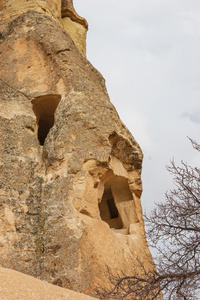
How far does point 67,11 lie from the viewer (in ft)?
48.1

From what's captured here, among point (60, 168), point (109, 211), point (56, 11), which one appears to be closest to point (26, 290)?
point (60, 168)

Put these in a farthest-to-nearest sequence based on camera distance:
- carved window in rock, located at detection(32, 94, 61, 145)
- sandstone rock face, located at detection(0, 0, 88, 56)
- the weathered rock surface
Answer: sandstone rock face, located at detection(0, 0, 88, 56) → carved window in rock, located at detection(32, 94, 61, 145) → the weathered rock surface

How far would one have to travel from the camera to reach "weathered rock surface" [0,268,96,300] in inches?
157

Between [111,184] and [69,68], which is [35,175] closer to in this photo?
[111,184]

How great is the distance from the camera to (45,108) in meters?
9.84

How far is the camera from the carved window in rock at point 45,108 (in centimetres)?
940

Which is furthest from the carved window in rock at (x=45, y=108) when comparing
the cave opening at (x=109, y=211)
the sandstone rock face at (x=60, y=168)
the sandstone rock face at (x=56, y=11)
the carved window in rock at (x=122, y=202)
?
the sandstone rock face at (x=56, y=11)

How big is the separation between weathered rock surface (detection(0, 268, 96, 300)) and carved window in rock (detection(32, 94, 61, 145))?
547 cm

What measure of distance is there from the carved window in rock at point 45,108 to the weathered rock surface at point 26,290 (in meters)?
5.47

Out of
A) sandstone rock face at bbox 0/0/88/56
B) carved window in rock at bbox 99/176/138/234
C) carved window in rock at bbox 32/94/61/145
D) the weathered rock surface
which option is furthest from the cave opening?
sandstone rock face at bbox 0/0/88/56

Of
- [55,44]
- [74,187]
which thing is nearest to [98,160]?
[74,187]

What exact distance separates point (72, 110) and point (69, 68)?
4.94ft

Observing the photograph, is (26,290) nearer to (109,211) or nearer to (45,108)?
(45,108)

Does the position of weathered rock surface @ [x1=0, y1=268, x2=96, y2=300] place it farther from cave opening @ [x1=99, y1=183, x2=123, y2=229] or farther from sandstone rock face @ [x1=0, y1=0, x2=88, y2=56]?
sandstone rock face @ [x1=0, y1=0, x2=88, y2=56]
